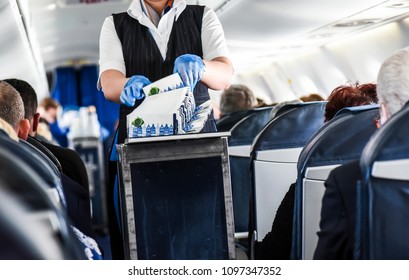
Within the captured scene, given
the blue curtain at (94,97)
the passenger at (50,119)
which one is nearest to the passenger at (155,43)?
the passenger at (50,119)

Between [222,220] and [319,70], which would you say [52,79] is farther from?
[222,220]

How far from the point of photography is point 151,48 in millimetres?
2734

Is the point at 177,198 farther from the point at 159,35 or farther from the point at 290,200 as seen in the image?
the point at 159,35

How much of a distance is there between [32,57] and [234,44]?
2.65 meters

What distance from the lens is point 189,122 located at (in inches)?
90.7

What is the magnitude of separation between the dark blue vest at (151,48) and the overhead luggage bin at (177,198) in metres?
0.48

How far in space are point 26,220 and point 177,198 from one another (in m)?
1.26

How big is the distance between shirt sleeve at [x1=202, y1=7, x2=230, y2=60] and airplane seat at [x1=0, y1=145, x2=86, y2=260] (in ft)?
5.69

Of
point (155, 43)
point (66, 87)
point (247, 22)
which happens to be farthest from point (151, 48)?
point (66, 87)

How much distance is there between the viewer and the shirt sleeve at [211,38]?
9.05 feet

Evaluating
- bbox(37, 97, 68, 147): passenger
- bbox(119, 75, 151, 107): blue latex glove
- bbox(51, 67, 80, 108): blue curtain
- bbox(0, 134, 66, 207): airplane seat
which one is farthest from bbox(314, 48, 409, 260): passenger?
bbox(51, 67, 80, 108): blue curtain

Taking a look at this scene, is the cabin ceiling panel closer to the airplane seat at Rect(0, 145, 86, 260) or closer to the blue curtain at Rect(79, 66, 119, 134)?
the blue curtain at Rect(79, 66, 119, 134)

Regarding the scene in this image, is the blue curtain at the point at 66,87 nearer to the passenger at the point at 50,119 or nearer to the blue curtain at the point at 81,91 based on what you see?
the blue curtain at the point at 81,91

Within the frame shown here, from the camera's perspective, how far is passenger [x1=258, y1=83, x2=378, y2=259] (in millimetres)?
2711
